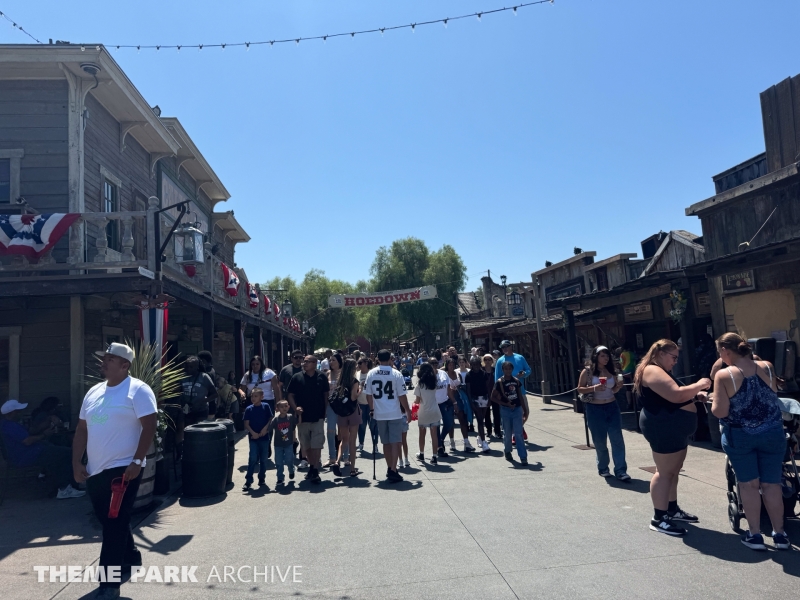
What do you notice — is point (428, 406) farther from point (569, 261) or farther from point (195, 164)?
point (569, 261)

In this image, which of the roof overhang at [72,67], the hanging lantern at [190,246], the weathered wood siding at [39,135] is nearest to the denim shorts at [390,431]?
the hanging lantern at [190,246]

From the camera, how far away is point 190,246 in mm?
10133

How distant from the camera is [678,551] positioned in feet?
14.9

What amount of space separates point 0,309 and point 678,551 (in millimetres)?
10551

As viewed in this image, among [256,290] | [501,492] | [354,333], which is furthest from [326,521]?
[354,333]

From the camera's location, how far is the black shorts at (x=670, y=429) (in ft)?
16.3

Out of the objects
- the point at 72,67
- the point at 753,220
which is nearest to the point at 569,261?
the point at 753,220

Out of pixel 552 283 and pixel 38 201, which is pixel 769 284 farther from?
pixel 552 283

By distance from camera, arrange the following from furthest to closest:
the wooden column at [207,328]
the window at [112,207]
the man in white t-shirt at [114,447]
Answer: the window at [112,207] < the wooden column at [207,328] < the man in white t-shirt at [114,447]

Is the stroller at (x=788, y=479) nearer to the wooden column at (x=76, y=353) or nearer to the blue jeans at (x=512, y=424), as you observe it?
the blue jeans at (x=512, y=424)

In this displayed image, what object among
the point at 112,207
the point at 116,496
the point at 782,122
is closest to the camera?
the point at 116,496

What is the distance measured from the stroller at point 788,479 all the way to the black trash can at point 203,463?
18.4ft

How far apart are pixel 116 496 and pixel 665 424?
4.39 m

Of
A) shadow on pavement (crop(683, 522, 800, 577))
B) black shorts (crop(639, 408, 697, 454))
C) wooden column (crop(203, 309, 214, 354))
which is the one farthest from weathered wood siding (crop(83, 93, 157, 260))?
shadow on pavement (crop(683, 522, 800, 577))
